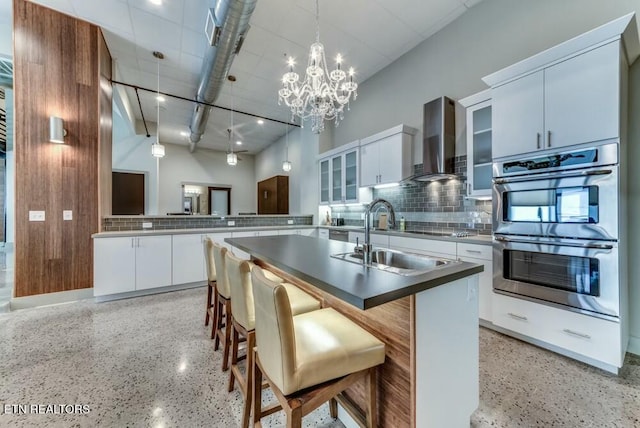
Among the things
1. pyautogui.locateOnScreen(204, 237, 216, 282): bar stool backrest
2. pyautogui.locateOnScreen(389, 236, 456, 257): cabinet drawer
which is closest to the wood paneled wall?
pyautogui.locateOnScreen(204, 237, 216, 282): bar stool backrest

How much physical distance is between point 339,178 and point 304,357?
4.07 meters

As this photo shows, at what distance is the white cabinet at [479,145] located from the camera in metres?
2.68

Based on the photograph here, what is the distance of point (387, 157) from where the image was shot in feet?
12.5

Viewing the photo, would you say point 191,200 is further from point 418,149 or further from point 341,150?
point 418,149

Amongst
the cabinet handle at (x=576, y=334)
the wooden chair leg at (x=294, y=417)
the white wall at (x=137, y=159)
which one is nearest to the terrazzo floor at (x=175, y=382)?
the cabinet handle at (x=576, y=334)

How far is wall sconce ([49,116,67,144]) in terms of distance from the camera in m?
3.03

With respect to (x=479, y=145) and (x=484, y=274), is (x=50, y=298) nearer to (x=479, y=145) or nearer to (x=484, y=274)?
(x=484, y=274)

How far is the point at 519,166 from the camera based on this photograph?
226 cm

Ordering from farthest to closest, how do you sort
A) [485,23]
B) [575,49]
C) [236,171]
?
[236,171] < [485,23] < [575,49]

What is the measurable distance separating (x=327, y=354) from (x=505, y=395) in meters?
1.46

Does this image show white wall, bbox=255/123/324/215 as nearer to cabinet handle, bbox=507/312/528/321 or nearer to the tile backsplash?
the tile backsplash

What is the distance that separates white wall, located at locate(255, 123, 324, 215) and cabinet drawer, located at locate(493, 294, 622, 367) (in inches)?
152

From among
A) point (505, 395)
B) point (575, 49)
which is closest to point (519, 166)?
point (575, 49)

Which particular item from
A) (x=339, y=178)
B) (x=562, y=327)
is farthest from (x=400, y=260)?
(x=339, y=178)
